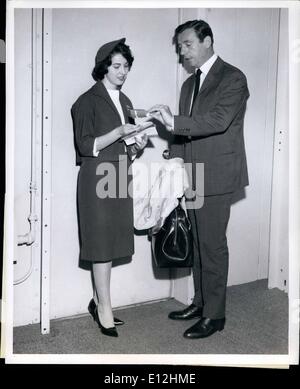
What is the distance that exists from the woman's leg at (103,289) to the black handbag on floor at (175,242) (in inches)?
11.8

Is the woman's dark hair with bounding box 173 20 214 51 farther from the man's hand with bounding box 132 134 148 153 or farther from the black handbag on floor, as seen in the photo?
the black handbag on floor

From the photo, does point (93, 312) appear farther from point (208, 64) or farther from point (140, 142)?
point (208, 64)

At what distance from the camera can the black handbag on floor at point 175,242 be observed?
2.54 meters

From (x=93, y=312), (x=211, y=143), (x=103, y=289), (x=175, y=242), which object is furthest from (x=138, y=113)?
(x=93, y=312)

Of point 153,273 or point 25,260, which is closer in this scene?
point 25,260

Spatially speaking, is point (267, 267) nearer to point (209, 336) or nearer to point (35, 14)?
point (209, 336)

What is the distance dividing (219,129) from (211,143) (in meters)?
0.10

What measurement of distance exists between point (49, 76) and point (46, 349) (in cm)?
138

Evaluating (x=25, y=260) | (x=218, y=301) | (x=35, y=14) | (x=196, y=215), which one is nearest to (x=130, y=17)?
(x=35, y=14)

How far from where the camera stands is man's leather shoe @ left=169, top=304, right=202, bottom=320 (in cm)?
270

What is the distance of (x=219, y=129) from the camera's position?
238cm

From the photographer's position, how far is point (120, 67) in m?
2.43

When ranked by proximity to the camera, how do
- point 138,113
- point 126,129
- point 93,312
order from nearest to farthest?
1. point 126,129
2. point 138,113
3. point 93,312

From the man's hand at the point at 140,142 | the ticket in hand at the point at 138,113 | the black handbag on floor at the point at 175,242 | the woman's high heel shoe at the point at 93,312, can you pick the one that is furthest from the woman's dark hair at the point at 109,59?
the woman's high heel shoe at the point at 93,312
